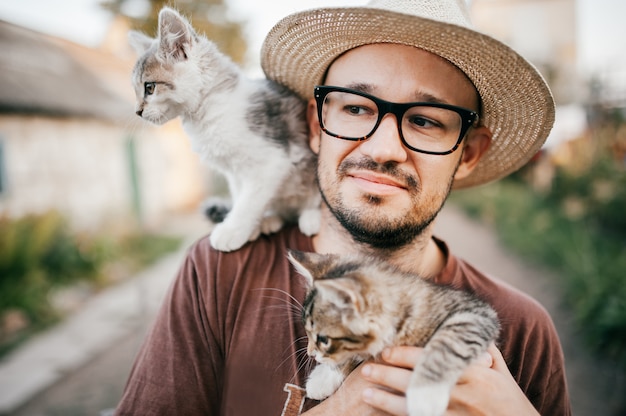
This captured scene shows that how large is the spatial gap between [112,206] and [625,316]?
396 inches

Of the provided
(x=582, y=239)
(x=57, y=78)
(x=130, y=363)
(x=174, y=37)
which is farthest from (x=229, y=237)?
(x=57, y=78)

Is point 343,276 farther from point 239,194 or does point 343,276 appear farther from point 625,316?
point 625,316

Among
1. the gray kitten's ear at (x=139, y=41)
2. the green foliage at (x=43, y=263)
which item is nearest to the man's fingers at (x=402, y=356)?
the gray kitten's ear at (x=139, y=41)

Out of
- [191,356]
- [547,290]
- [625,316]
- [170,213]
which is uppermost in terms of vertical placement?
[191,356]

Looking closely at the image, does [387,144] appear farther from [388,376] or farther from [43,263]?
[43,263]

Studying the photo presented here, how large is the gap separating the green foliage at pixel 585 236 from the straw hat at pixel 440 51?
3998 millimetres

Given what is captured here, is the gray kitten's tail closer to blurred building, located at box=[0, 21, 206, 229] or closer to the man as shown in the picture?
the man

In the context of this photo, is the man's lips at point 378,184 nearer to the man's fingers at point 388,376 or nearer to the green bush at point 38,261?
the man's fingers at point 388,376

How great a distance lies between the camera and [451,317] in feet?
4.91

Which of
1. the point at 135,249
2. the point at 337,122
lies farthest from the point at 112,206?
the point at 337,122

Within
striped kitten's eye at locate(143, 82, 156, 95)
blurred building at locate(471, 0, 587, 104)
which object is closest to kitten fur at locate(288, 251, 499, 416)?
striped kitten's eye at locate(143, 82, 156, 95)

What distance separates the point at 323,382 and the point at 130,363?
442cm

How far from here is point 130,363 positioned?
5.13 metres

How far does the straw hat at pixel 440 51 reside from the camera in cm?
153
